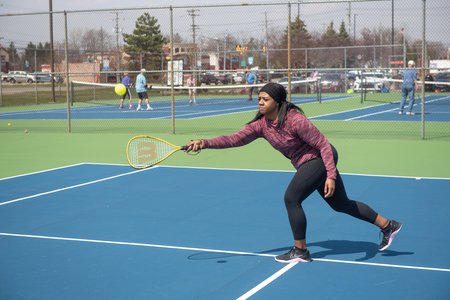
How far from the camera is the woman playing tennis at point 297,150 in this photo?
6.29 metres

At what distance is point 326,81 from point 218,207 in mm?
37174

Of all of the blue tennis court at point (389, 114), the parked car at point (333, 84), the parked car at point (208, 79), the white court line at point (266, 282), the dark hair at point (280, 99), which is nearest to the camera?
the white court line at point (266, 282)

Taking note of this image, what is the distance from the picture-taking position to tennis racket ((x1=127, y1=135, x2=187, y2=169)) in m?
7.13

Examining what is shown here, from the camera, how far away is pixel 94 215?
29.2 ft

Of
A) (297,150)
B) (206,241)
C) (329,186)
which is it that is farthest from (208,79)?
(329,186)

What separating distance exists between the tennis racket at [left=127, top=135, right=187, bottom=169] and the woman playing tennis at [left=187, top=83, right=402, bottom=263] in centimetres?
A: 72

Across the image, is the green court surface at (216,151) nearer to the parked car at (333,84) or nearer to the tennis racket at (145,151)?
the tennis racket at (145,151)

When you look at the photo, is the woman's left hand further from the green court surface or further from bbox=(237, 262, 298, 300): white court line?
the green court surface

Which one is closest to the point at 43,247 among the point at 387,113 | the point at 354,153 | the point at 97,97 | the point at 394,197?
the point at 394,197

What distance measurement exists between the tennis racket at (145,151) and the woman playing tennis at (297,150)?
28.2 inches

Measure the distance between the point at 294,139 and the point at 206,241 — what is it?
69.0 inches

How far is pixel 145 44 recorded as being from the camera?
2178 inches

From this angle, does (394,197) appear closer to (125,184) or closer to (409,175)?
(409,175)

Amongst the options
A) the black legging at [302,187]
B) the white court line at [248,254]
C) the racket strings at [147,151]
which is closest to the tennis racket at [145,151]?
the racket strings at [147,151]
